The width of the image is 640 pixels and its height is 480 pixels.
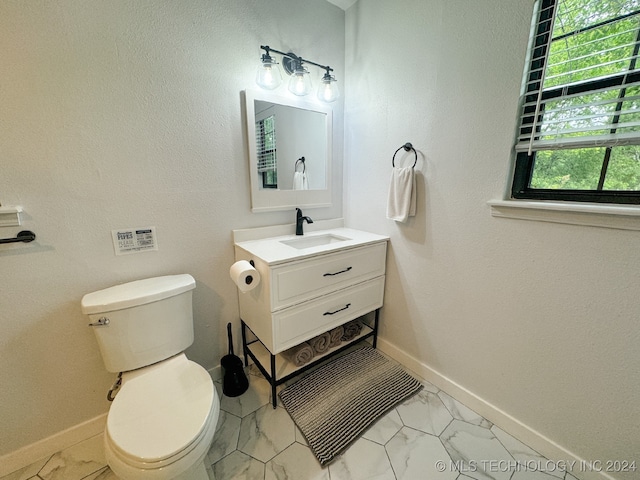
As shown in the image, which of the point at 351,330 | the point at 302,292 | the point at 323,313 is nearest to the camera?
the point at 302,292

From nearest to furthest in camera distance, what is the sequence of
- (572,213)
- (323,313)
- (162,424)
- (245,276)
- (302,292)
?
1. (162,424)
2. (572,213)
3. (245,276)
4. (302,292)
5. (323,313)

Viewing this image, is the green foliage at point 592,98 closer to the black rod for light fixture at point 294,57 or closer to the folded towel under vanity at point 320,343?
the black rod for light fixture at point 294,57

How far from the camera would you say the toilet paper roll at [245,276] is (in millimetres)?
1246

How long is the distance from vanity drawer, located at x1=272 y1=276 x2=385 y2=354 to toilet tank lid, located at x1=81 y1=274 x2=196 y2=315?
498 mm

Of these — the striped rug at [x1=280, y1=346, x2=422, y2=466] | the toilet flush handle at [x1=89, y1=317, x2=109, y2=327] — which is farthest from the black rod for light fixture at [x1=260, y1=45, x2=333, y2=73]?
the striped rug at [x1=280, y1=346, x2=422, y2=466]

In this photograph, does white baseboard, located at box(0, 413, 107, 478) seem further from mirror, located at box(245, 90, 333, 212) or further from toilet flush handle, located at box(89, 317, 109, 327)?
mirror, located at box(245, 90, 333, 212)

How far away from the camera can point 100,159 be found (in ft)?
Result: 3.79

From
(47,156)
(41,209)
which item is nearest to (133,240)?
(41,209)

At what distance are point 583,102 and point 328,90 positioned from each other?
127cm

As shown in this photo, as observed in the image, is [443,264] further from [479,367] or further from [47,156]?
[47,156]

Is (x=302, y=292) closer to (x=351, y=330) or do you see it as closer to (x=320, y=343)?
(x=320, y=343)

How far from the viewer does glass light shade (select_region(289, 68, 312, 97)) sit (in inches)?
60.2

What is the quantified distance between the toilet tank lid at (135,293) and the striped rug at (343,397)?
887mm

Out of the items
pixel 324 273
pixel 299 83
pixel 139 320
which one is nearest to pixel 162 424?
pixel 139 320
